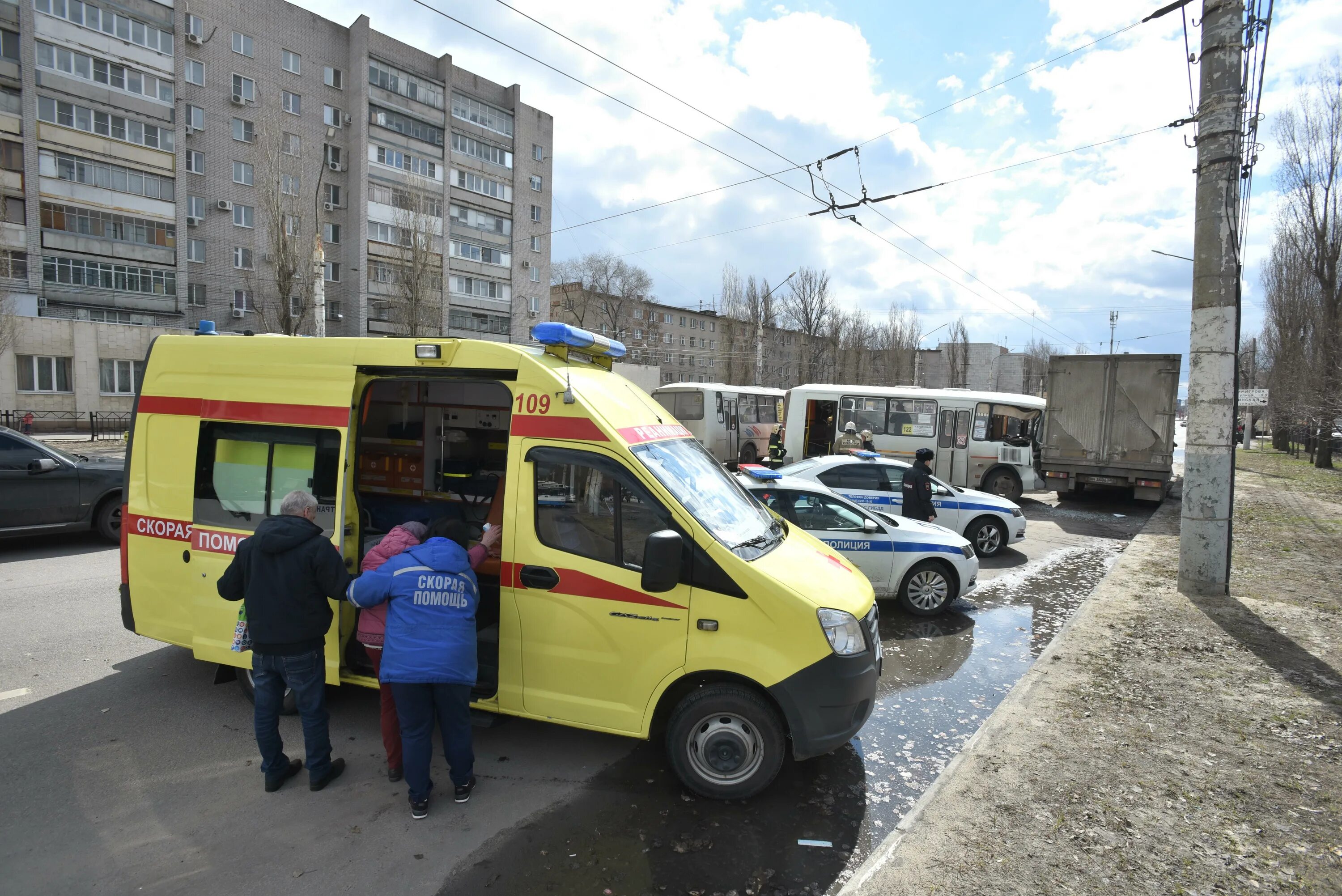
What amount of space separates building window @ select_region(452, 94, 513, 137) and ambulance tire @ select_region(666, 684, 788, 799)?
52169mm

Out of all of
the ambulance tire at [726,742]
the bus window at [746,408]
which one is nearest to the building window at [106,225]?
the bus window at [746,408]

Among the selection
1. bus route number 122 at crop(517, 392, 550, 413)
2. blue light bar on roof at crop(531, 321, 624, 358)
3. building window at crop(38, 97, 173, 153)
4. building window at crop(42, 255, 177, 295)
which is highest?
building window at crop(38, 97, 173, 153)

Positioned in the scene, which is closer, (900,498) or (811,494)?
(811,494)

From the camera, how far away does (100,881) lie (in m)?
3.27

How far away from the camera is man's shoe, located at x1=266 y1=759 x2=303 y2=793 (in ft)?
13.2

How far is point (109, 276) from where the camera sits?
3447 cm

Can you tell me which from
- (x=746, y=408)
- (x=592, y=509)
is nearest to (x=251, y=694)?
(x=592, y=509)

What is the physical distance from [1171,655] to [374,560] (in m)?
6.64

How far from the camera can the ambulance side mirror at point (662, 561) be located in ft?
12.1

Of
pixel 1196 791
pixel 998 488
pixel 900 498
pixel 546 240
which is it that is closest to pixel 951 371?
pixel 546 240

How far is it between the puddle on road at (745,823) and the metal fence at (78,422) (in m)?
A: 33.0

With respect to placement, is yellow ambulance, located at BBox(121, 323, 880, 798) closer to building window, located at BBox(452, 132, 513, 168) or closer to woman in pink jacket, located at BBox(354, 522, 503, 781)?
woman in pink jacket, located at BBox(354, 522, 503, 781)

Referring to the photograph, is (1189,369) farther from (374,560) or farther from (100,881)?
(100,881)

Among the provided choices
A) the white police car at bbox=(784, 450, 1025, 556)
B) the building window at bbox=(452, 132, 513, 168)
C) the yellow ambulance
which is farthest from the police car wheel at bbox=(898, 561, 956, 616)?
the building window at bbox=(452, 132, 513, 168)
